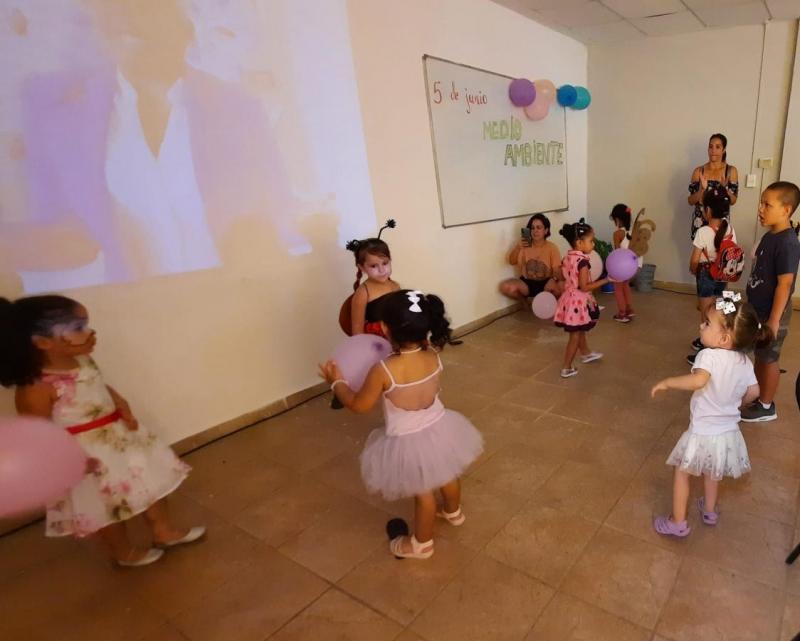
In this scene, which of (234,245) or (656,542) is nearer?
(656,542)

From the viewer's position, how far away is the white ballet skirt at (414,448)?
1614 mm

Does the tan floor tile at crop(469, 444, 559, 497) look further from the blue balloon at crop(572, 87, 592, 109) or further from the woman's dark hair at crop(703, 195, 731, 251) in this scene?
the blue balloon at crop(572, 87, 592, 109)

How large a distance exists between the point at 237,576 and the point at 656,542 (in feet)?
5.01

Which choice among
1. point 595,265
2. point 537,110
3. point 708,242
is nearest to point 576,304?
point 595,265

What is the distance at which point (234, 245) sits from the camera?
2.63 metres

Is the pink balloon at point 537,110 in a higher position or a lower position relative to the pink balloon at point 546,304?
higher

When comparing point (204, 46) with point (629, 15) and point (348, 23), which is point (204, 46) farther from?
point (629, 15)

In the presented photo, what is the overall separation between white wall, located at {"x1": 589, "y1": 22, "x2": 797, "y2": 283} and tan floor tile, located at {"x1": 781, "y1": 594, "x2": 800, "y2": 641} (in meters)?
4.29

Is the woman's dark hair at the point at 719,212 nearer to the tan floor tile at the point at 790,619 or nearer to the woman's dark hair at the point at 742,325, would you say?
the woman's dark hair at the point at 742,325

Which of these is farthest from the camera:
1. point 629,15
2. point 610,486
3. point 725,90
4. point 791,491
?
point 725,90

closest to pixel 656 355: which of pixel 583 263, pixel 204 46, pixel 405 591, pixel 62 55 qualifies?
pixel 583 263

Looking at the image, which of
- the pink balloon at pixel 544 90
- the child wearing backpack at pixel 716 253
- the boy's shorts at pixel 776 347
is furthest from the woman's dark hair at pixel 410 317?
the pink balloon at pixel 544 90

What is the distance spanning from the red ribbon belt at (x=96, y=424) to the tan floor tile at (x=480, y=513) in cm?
121

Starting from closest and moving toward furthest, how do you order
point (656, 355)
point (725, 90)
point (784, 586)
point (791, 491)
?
point (784, 586) → point (791, 491) → point (656, 355) → point (725, 90)
